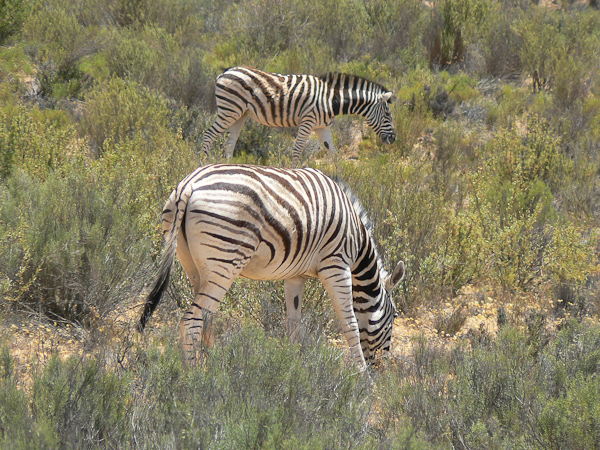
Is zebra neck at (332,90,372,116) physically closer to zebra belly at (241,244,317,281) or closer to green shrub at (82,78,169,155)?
green shrub at (82,78,169,155)

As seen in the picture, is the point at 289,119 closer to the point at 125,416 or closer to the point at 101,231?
the point at 101,231

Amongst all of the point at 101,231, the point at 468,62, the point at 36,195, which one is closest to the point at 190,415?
the point at 101,231

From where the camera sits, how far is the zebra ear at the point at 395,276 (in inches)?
187

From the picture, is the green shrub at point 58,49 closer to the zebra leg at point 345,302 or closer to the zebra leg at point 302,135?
the zebra leg at point 302,135

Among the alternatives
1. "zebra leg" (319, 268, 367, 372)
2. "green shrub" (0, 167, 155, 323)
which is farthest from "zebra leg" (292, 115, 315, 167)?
"zebra leg" (319, 268, 367, 372)

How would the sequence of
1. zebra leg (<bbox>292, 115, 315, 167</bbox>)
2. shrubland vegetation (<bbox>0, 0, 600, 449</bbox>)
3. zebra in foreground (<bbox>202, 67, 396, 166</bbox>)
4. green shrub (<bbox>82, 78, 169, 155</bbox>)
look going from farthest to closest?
zebra leg (<bbox>292, 115, 315, 167</bbox>) < zebra in foreground (<bbox>202, 67, 396, 166</bbox>) < green shrub (<bbox>82, 78, 169, 155</bbox>) < shrubland vegetation (<bbox>0, 0, 600, 449</bbox>)

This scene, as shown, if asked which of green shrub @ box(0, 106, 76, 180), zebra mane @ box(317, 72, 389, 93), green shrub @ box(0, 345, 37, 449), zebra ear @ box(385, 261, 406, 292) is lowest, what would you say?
green shrub @ box(0, 106, 76, 180)

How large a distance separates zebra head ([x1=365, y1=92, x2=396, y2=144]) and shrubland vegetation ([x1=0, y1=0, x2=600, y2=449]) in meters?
0.37

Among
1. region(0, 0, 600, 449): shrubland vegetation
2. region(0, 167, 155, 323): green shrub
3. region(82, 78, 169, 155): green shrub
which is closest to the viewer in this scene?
region(0, 0, 600, 449): shrubland vegetation

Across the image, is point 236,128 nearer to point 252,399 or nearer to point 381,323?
point 381,323

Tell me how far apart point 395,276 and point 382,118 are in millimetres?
6803

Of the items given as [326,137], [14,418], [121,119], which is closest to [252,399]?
[14,418]

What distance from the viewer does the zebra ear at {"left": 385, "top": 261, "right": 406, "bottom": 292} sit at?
4.75 meters

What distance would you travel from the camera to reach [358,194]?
6965 mm
